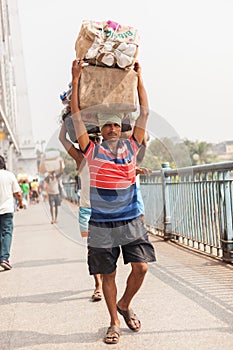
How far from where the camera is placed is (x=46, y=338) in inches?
169

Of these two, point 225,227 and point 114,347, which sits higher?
point 225,227

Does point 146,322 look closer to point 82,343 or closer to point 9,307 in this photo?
point 82,343

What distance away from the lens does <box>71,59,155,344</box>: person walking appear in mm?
4195

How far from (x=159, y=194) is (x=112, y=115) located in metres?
6.42

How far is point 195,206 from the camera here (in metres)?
8.34

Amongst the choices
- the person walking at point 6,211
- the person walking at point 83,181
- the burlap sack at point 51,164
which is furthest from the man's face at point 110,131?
the person walking at point 6,211

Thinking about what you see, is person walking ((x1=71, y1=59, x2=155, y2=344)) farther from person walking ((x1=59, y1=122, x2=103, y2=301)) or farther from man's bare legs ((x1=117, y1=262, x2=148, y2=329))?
person walking ((x1=59, y1=122, x2=103, y2=301))

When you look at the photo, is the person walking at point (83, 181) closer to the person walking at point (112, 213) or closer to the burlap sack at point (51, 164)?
the burlap sack at point (51, 164)

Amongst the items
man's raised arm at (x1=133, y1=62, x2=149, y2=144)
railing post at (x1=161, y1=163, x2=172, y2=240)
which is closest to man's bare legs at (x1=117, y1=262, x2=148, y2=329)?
man's raised arm at (x1=133, y1=62, x2=149, y2=144)

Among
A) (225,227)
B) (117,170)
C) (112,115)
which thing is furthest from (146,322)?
(225,227)

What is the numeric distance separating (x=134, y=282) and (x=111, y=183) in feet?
2.65

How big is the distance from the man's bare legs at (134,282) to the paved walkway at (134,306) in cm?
19

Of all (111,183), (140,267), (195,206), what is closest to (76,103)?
(111,183)

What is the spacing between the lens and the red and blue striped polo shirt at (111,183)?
4.20 meters
